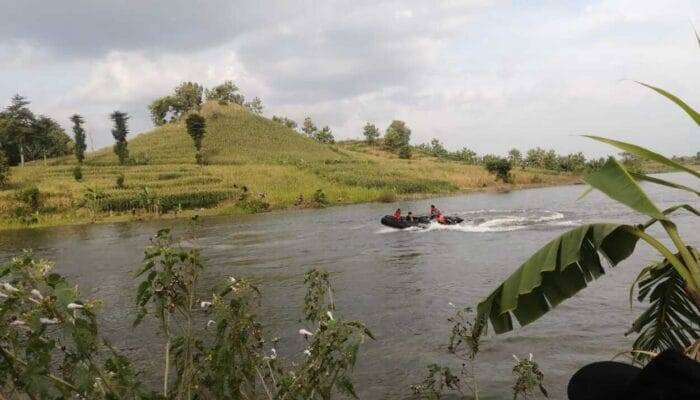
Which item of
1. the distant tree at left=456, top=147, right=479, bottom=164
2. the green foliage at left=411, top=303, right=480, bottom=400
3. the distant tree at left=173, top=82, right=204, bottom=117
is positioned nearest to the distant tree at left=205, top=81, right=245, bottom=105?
the distant tree at left=173, top=82, right=204, bottom=117

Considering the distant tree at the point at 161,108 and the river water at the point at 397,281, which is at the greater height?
the distant tree at the point at 161,108

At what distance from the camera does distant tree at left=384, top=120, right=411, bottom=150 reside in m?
121

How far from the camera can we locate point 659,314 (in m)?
4.41

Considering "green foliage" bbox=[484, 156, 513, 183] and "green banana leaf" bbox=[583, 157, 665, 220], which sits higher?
"green banana leaf" bbox=[583, 157, 665, 220]

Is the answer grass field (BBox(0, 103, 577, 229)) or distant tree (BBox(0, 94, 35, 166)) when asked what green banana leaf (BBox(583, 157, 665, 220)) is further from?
distant tree (BBox(0, 94, 35, 166))

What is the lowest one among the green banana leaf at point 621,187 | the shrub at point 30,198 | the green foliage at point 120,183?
the shrub at point 30,198

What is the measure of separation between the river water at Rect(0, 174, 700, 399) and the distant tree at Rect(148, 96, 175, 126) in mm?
86677

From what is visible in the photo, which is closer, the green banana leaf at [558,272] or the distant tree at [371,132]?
the green banana leaf at [558,272]

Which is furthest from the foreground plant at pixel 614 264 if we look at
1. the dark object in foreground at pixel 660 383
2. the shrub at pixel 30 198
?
the shrub at pixel 30 198

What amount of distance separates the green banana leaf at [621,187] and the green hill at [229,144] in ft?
259

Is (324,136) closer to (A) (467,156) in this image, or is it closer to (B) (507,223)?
(A) (467,156)

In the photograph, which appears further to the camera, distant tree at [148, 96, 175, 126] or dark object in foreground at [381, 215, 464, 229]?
distant tree at [148, 96, 175, 126]

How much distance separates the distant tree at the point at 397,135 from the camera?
121062mm

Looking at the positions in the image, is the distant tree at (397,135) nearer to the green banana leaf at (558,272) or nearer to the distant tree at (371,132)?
the distant tree at (371,132)
